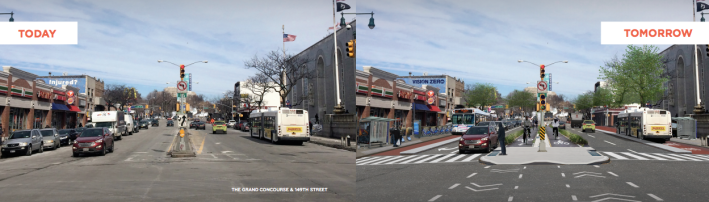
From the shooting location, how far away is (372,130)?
30578mm

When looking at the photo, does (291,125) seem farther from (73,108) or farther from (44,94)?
(73,108)

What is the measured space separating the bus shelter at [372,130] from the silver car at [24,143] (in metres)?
18.8

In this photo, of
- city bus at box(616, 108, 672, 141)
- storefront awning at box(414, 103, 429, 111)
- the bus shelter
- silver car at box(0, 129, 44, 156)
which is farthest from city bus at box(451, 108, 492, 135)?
silver car at box(0, 129, 44, 156)

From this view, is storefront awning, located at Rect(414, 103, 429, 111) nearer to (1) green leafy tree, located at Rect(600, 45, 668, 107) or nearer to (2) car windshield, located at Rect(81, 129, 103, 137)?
(1) green leafy tree, located at Rect(600, 45, 668, 107)

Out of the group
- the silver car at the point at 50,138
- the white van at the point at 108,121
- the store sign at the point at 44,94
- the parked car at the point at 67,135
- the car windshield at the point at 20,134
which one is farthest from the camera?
the store sign at the point at 44,94

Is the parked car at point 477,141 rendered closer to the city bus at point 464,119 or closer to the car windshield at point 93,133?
the car windshield at point 93,133

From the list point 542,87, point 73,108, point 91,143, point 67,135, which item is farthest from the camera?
point 73,108

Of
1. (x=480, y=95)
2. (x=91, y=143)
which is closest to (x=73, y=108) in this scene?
(x=91, y=143)

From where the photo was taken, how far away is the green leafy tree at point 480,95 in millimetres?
129875

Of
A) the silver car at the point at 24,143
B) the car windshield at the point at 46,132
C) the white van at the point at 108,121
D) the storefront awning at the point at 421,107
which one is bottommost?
the silver car at the point at 24,143

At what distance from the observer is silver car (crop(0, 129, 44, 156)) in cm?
2936

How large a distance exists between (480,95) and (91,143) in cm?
11057

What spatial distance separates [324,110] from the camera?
67438mm

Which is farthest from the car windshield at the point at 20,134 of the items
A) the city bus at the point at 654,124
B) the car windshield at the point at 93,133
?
the city bus at the point at 654,124
